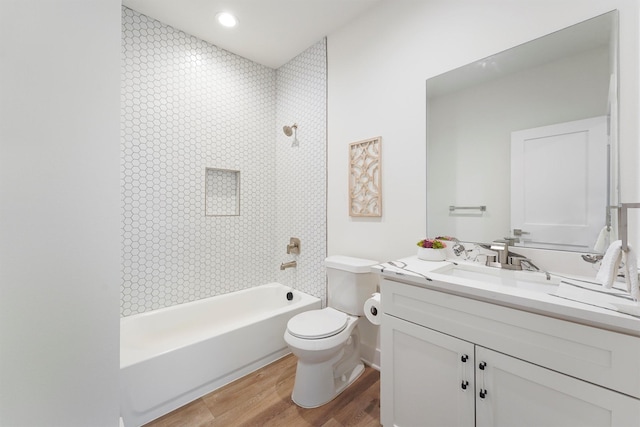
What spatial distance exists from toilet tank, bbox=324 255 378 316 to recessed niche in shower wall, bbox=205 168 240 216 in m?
1.16

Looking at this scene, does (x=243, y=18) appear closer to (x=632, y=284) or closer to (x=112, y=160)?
(x=112, y=160)

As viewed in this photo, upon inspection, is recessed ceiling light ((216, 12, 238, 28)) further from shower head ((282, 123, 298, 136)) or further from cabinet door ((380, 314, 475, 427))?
cabinet door ((380, 314, 475, 427))

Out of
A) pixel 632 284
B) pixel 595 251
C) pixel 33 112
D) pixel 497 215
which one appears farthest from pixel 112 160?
pixel 595 251

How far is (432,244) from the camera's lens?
62.5 inches

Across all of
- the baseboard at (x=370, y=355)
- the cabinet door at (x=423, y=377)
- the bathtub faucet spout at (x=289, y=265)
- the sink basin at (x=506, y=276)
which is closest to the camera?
the cabinet door at (x=423, y=377)

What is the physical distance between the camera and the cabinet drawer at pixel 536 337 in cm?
78

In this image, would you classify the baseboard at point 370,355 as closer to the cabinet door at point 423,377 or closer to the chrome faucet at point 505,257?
the cabinet door at point 423,377

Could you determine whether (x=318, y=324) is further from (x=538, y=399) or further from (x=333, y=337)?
(x=538, y=399)

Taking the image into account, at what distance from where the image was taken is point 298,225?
262 centimetres

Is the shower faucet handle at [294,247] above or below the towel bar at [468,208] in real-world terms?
below

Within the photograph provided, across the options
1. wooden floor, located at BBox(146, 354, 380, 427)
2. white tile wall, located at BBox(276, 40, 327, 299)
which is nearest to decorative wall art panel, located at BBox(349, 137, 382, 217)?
white tile wall, located at BBox(276, 40, 327, 299)

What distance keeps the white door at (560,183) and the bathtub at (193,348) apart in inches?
66.6

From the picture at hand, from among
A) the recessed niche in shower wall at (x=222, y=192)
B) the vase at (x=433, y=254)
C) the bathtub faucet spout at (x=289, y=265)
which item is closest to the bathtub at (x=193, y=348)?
the bathtub faucet spout at (x=289, y=265)

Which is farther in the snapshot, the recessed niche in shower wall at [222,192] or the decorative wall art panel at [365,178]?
the recessed niche in shower wall at [222,192]
